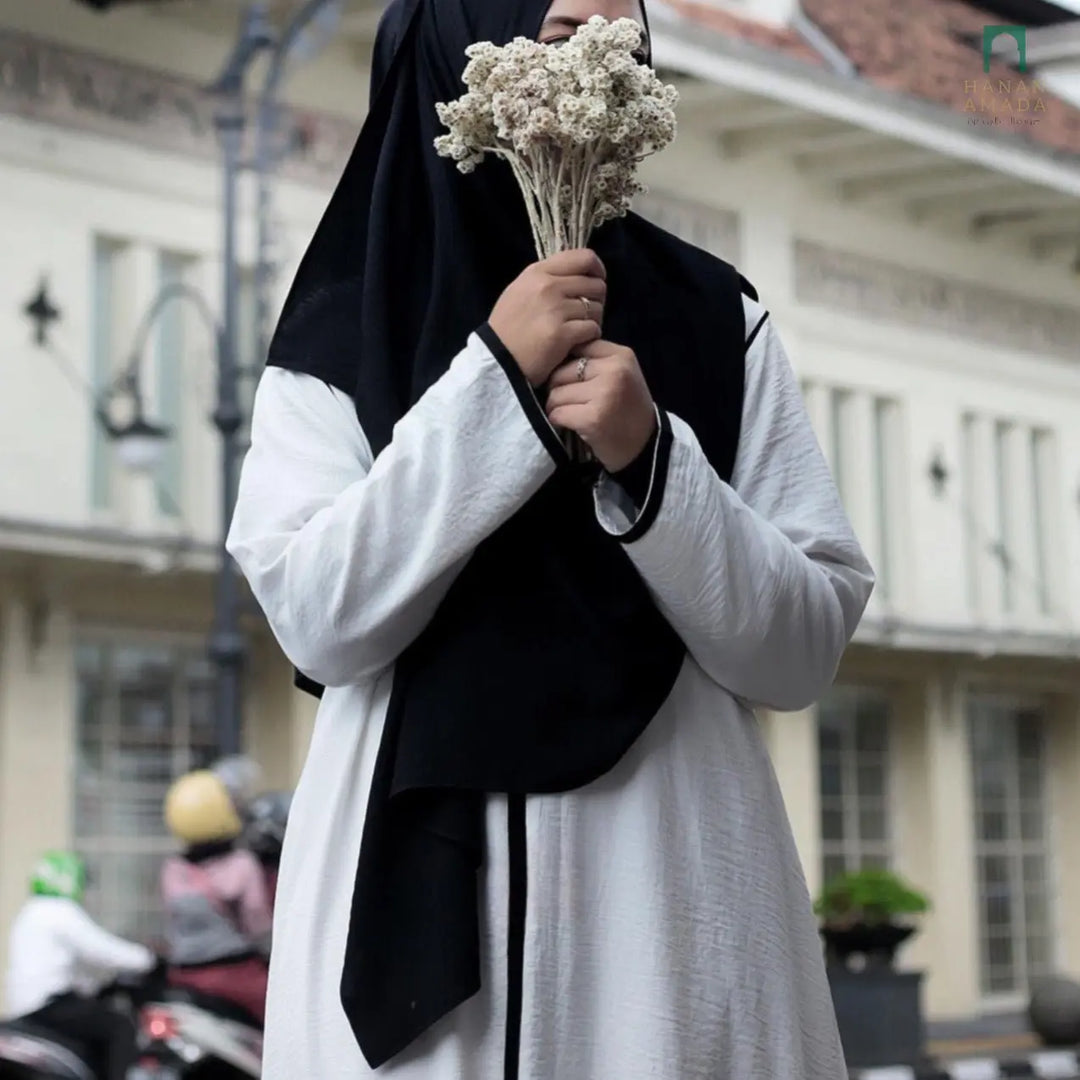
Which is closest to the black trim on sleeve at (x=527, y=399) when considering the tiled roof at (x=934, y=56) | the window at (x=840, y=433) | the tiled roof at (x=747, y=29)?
the tiled roof at (x=747, y=29)

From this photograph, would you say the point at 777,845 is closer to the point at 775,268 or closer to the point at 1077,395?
the point at 775,268

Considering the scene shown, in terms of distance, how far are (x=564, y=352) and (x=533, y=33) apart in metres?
0.28

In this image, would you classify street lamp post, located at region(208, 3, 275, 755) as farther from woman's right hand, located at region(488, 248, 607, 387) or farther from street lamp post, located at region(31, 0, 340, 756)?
woman's right hand, located at region(488, 248, 607, 387)

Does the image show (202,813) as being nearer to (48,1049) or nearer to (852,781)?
(48,1049)

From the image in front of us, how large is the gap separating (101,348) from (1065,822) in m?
11.8

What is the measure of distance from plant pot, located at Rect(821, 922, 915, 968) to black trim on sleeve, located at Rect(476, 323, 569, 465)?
1085 cm

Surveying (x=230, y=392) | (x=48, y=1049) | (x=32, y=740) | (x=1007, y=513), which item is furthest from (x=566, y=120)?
(x=1007, y=513)

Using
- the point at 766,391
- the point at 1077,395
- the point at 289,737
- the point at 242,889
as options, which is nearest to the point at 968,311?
the point at 1077,395

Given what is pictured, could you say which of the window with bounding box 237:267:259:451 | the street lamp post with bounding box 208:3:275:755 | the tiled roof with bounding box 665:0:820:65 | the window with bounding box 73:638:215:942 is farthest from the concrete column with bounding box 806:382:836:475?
the street lamp post with bounding box 208:3:275:755

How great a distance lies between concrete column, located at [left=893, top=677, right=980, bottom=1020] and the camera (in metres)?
19.2

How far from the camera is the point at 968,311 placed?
20.3 m

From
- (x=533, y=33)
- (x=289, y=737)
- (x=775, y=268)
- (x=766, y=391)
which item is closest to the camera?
(x=533, y=33)

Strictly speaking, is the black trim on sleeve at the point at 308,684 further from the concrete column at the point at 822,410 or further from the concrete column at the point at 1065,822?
the concrete column at the point at 1065,822

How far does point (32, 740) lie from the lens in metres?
13.2
